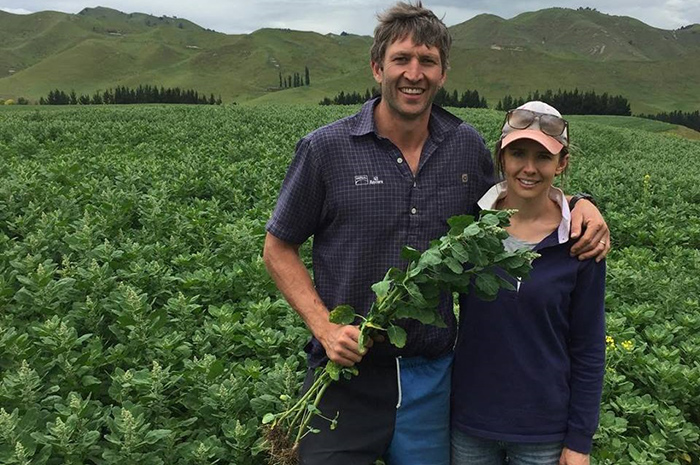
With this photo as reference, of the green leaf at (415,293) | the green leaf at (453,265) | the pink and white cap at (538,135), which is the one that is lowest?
the green leaf at (415,293)

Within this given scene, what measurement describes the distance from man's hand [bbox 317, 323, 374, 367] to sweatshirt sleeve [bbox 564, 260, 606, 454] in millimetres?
1050

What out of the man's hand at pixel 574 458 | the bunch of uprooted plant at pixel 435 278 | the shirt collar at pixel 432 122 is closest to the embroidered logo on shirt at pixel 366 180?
the shirt collar at pixel 432 122

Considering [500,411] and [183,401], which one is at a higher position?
[500,411]

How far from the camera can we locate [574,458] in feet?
9.11

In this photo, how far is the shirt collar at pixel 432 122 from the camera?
9.58ft

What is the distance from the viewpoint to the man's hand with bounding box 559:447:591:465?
2.77 metres

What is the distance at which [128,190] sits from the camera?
10.8 meters

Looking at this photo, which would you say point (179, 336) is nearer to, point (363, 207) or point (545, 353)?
point (363, 207)

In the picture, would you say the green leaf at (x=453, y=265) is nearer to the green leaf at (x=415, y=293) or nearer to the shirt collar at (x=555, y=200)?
the green leaf at (x=415, y=293)

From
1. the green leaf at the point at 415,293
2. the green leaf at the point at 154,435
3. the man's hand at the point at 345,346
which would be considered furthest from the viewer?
the green leaf at the point at 154,435

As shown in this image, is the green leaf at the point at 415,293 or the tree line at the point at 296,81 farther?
the tree line at the point at 296,81

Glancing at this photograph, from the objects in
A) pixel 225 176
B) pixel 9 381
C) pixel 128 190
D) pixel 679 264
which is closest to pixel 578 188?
pixel 679 264

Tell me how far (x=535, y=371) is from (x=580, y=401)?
0.27 meters

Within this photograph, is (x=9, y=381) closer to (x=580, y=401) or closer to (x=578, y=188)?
(x=580, y=401)
